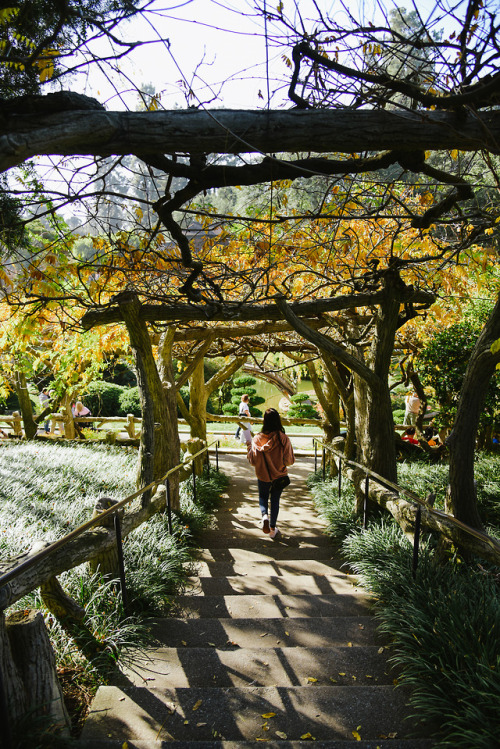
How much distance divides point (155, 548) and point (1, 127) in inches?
144

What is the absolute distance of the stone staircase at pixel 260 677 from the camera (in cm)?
234

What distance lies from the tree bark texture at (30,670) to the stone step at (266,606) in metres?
1.63

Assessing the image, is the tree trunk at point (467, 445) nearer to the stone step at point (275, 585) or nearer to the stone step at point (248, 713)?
the stone step at point (275, 585)

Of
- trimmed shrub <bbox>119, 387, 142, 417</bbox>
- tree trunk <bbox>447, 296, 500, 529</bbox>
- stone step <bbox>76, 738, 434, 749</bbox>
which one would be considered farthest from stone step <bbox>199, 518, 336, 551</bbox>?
trimmed shrub <bbox>119, 387, 142, 417</bbox>

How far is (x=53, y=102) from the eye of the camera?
199cm

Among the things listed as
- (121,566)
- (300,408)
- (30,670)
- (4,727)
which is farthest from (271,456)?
(300,408)

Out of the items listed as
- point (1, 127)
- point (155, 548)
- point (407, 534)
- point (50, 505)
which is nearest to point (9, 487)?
point (50, 505)

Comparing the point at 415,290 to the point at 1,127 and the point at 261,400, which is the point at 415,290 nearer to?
the point at 1,127

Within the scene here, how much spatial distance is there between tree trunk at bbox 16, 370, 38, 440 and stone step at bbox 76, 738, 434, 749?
11.3 meters

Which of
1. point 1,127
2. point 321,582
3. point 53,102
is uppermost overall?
point 53,102

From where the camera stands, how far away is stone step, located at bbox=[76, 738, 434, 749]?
7.18ft

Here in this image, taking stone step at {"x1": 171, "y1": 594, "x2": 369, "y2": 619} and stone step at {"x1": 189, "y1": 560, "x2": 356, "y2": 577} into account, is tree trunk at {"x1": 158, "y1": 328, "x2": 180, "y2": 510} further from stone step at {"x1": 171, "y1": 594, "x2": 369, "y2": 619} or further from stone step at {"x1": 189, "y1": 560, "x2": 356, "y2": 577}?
stone step at {"x1": 171, "y1": 594, "x2": 369, "y2": 619}

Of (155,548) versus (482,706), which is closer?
(482,706)

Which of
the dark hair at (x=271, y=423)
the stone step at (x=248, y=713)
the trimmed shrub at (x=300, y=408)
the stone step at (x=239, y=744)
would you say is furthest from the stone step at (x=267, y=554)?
the trimmed shrub at (x=300, y=408)
